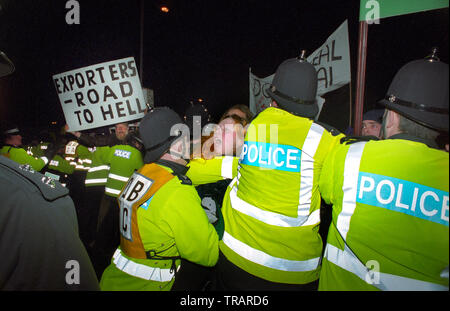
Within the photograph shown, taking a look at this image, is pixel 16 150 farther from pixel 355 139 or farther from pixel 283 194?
pixel 355 139

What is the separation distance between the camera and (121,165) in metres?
4.77

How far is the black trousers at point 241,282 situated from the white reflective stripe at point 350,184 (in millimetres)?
644

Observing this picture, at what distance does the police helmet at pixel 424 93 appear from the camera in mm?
1128

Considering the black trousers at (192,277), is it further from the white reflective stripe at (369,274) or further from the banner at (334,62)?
the banner at (334,62)

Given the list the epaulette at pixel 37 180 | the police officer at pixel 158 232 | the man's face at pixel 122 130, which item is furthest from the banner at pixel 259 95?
the epaulette at pixel 37 180

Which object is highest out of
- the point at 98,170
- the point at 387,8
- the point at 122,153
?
the point at 387,8

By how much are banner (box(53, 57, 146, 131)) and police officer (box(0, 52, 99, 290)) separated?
295 centimetres

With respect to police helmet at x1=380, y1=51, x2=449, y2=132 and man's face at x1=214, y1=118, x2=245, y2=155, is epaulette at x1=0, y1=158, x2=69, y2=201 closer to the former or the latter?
police helmet at x1=380, y1=51, x2=449, y2=132

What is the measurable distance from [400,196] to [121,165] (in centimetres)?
449

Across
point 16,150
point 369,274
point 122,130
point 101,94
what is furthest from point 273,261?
point 16,150

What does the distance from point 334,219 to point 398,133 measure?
0.63m

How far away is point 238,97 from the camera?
28016mm

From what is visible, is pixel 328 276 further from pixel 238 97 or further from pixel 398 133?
pixel 238 97

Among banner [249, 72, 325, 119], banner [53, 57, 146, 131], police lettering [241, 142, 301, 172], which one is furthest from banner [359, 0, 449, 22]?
banner [53, 57, 146, 131]
